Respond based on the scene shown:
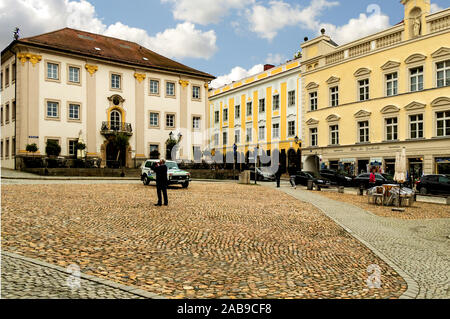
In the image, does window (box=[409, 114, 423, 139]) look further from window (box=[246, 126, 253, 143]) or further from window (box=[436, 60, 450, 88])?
window (box=[246, 126, 253, 143])

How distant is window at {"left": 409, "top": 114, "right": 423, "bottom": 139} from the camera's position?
1219 inches

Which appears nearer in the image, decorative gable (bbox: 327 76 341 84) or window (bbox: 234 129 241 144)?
decorative gable (bbox: 327 76 341 84)

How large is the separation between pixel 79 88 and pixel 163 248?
36280 millimetres

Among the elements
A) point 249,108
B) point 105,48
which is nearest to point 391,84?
point 249,108

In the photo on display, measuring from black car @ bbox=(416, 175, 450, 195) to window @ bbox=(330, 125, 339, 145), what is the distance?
44.3 feet

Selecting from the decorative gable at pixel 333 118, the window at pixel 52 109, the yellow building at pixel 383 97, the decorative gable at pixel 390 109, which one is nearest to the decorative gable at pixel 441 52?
the yellow building at pixel 383 97

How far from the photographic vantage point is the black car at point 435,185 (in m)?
23.8

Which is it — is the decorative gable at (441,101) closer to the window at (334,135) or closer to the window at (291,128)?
the window at (334,135)

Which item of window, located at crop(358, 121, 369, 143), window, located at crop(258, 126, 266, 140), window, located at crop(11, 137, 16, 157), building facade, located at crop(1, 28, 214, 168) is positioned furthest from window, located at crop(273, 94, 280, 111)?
window, located at crop(11, 137, 16, 157)

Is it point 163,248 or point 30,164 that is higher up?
point 30,164

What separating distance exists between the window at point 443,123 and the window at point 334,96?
10321mm
